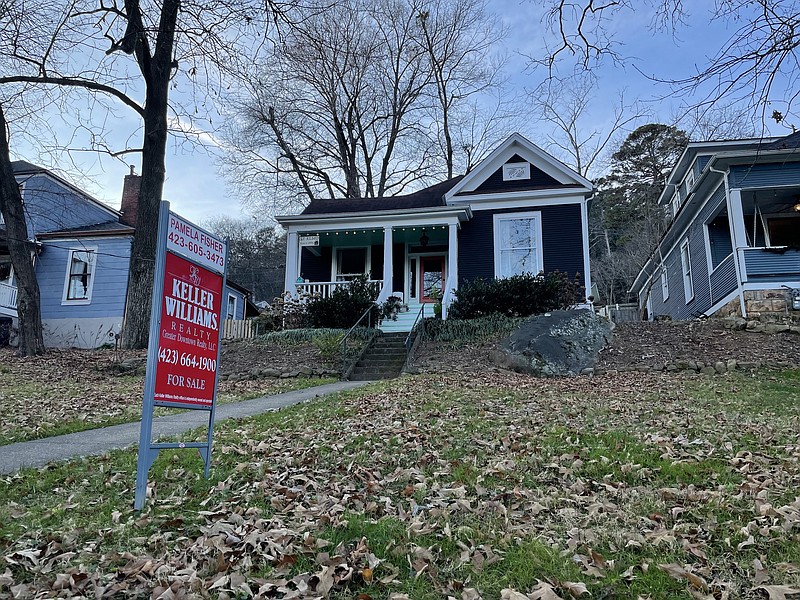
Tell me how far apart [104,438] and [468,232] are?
14.3 m

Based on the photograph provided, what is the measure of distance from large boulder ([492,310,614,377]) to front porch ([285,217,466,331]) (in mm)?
5143

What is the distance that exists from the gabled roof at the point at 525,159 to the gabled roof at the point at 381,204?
3.17ft

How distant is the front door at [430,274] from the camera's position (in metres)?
19.6

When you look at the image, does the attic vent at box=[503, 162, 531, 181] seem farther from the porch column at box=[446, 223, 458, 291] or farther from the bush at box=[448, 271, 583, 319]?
the bush at box=[448, 271, 583, 319]

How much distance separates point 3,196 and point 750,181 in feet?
63.0

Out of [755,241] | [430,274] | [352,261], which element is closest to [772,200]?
[755,241]

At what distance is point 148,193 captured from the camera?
15.1 metres

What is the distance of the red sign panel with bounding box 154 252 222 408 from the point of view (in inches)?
150

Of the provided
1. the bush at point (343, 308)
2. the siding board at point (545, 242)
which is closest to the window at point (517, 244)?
A: the siding board at point (545, 242)

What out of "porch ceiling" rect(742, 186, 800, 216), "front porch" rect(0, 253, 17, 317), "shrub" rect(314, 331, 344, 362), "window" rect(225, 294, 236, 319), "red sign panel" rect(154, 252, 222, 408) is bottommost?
"red sign panel" rect(154, 252, 222, 408)

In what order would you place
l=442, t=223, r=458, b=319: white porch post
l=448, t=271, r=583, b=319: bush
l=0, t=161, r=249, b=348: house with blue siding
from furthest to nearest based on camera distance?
1. l=0, t=161, r=249, b=348: house with blue siding
2. l=442, t=223, r=458, b=319: white porch post
3. l=448, t=271, r=583, b=319: bush

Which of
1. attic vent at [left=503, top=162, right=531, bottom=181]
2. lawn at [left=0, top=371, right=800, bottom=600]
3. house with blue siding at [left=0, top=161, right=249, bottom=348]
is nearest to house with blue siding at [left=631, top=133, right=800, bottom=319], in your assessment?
attic vent at [left=503, top=162, right=531, bottom=181]

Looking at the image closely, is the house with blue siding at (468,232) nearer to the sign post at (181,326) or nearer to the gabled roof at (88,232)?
the gabled roof at (88,232)

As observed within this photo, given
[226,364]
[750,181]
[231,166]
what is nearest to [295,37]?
[226,364]
